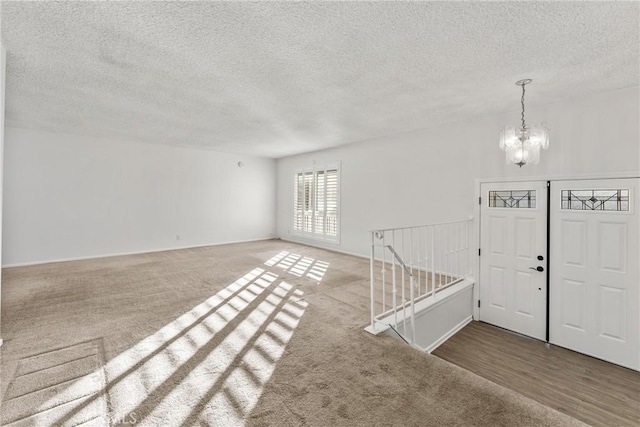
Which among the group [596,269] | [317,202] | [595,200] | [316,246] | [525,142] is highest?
[525,142]

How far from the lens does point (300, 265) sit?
17.9 feet

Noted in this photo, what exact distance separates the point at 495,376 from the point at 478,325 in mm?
1282

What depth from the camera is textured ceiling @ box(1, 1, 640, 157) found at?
2.01m

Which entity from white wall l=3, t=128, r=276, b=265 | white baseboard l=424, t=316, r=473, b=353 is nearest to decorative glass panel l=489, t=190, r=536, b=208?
white baseboard l=424, t=316, r=473, b=353

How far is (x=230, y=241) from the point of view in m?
8.05

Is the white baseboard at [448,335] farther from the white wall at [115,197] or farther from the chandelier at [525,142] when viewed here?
the white wall at [115,197]

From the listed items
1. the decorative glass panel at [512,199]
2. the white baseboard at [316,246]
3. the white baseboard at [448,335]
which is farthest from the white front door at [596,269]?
the white baseboard at [316,246]

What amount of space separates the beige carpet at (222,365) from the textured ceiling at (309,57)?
2597 mm

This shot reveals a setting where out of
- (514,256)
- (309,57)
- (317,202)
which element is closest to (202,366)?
(309,57)

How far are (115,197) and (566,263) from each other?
812 centimetres

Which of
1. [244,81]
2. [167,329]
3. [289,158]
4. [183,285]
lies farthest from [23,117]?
[289,158]

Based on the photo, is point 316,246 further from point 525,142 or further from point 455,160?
point 525,142

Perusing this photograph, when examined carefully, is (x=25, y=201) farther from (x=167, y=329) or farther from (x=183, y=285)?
(x=167, y=329)

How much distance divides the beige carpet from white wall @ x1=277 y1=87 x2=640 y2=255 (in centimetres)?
220
